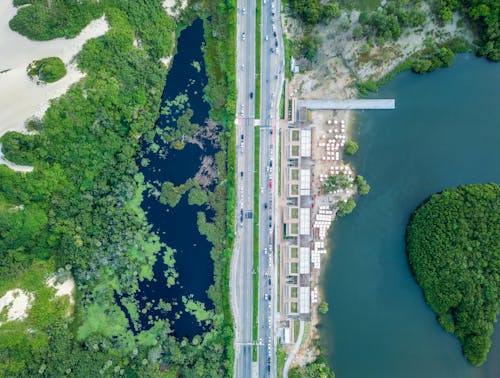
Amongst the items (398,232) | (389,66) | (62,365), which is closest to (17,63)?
(62,365)

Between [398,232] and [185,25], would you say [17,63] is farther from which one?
[398,232]

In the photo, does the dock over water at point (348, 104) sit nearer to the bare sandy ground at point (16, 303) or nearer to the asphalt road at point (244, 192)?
the asphalt road at point (244, 192)

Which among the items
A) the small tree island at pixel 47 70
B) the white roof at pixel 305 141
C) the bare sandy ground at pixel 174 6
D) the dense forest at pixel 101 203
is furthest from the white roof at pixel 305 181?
the small tree island at pixel 47 70

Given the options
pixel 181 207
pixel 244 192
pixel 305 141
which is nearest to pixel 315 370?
pixel 244 192

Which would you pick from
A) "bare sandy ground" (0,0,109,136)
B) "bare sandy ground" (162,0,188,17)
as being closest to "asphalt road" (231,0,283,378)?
"bare sandy ground" (162,0,188,17)

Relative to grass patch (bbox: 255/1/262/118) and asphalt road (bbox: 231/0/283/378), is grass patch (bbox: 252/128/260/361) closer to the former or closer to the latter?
asphalt road (bbox: 231/0/283/378)
